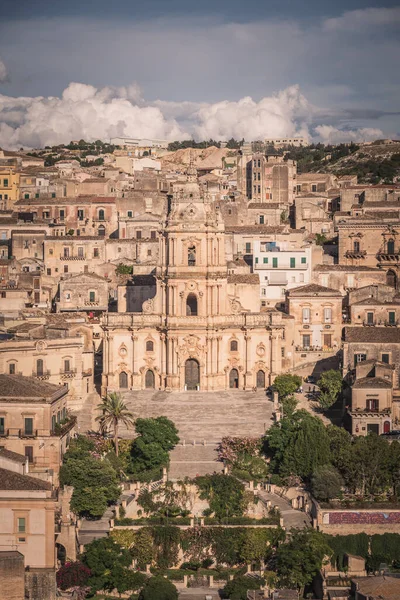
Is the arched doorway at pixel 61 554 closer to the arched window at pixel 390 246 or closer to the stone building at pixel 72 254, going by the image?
the stone building at pixel 72 254

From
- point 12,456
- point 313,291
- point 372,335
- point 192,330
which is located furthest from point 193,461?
point 313,291

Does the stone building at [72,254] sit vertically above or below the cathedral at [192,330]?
above

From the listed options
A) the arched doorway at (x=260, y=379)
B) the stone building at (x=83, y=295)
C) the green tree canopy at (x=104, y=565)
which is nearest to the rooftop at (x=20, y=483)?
the green tree canopy at (x=104, y=565)

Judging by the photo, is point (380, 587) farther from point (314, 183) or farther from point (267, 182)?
point (314, 183)

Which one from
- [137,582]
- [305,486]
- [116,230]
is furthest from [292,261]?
[137,582]

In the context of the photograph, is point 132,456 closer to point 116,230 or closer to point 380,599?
point 380,599

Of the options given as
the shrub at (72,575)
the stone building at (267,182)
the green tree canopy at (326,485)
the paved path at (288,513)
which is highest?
the stone building at (267,182)

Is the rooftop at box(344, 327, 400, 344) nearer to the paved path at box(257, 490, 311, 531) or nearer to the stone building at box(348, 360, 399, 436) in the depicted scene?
the stone building at box(348, 360, 399, 436)

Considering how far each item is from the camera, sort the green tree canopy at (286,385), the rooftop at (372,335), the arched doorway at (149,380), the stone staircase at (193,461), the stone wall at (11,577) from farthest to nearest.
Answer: the arched doorway at (149,380), the green tree canopy at (286,385), the rooftop at (372,335), the stone staircase at (193,461), the stone wall at (11,577)
